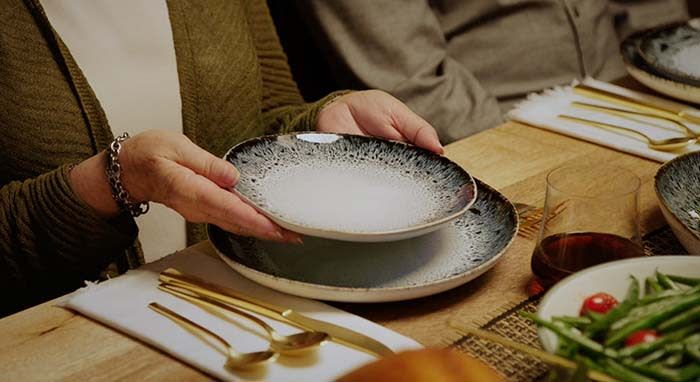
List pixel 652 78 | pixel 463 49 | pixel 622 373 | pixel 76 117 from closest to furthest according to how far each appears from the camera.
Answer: pixel 622 373
pixel 76 117
pixel 652 78
pixel 463 49

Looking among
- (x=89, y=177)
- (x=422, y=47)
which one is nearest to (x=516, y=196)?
(x=89, y=177)

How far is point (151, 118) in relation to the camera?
1406mm

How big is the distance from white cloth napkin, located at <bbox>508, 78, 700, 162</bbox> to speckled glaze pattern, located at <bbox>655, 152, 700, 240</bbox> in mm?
193

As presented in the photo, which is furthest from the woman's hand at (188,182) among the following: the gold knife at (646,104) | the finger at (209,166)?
the gold knife at (646,104)

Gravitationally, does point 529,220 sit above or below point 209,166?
below

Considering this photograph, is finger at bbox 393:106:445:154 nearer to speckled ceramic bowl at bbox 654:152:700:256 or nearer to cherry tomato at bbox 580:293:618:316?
speckled ceramic bowl at bbox 654:152:700:256

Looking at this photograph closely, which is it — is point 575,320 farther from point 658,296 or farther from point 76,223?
point 76,223

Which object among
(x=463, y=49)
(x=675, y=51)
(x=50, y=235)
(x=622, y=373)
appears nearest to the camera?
(x=622, y=373)

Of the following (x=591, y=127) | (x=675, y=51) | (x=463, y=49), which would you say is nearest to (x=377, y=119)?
(x=591, y=127)

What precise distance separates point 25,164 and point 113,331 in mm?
502

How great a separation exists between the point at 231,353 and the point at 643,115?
904mm

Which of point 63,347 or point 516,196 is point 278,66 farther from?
point 63,347

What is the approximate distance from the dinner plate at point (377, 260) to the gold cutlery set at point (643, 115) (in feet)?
1.39

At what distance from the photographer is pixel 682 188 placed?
3.58 ft
